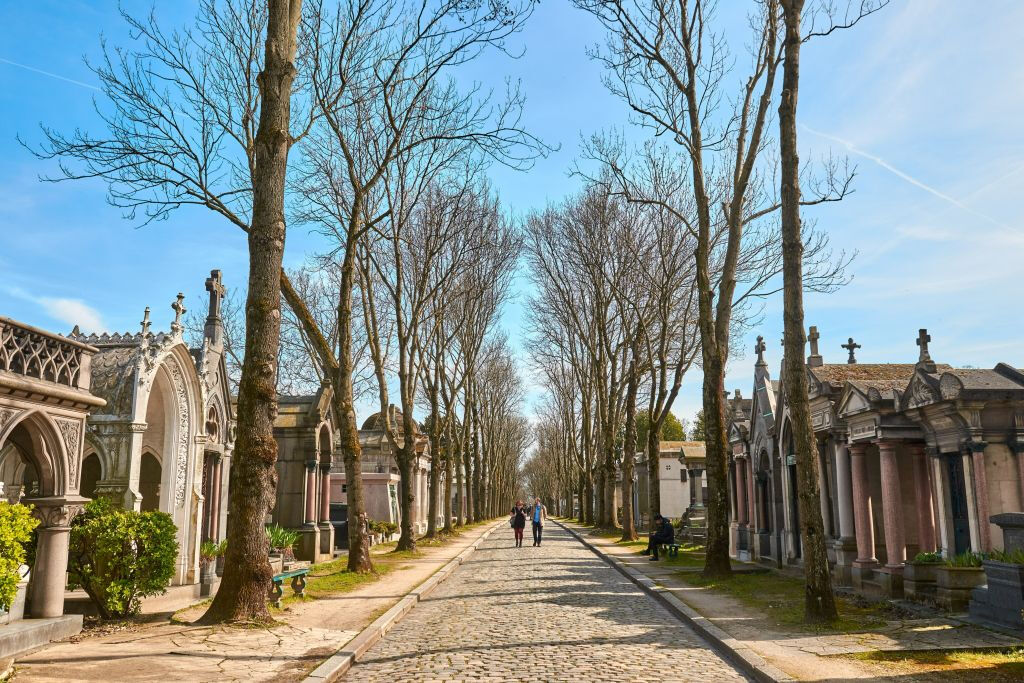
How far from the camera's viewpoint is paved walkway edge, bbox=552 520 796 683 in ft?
25.1

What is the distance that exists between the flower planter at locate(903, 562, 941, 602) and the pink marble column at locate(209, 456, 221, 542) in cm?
1383

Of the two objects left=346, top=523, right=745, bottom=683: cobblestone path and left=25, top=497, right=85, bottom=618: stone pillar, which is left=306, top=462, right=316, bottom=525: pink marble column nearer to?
left=346, top=523, right=745, bottom=683: cobblestone path

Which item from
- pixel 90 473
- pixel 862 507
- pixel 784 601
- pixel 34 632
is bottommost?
pixel 784 601

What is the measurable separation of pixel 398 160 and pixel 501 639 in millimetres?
15379

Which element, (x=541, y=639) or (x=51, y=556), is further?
(x=541, y=639)

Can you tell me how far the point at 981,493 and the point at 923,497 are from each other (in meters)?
2.69

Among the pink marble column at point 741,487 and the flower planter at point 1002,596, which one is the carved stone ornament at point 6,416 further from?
the pink marble column at point 741,487

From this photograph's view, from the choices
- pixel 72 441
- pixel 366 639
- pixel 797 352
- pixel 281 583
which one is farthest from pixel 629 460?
pixel 72 441

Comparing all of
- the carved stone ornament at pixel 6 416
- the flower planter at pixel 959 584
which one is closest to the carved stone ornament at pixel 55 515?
the carved stone ornament at pixel 6 416

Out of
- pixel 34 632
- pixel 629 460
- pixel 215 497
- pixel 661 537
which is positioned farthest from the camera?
pixel 629 460

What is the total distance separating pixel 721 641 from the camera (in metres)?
9.36

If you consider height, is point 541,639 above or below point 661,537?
below

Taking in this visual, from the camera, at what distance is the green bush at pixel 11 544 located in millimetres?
7805

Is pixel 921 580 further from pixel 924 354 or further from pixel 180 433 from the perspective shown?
pixel 180 433
